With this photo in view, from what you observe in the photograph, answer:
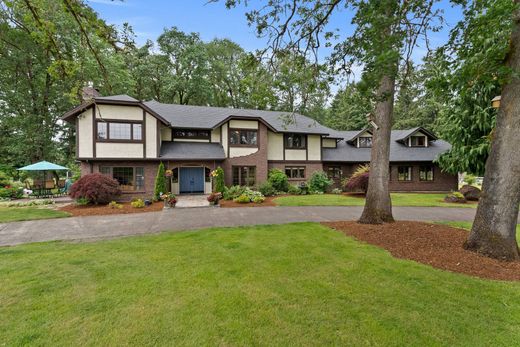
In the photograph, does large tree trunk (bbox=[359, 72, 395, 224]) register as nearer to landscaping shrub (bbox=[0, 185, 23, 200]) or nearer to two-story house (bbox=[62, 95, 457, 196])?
two-story house (bbox=[62, 95, 457, 196])

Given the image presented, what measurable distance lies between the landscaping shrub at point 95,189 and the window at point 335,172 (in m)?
17.2

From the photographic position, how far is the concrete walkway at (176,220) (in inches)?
306

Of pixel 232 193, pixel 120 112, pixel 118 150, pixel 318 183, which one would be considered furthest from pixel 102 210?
pixel 318 183

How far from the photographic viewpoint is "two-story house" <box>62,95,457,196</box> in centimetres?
1491

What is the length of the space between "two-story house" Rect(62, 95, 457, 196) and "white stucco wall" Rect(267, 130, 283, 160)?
0.08m

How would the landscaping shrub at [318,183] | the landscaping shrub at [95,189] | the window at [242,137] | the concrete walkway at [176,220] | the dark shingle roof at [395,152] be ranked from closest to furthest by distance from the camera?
the concrete walkway at [176,220], the landscaping shrub at [95,189], the window at [242,137], the landscaping shrub at [318,183], the dark shingle roof at [395,152]

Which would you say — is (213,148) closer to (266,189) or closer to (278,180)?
(266,189)

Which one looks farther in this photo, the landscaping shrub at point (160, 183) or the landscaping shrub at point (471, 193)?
the landscaping shrub at point (471, 193)

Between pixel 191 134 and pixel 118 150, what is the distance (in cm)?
521

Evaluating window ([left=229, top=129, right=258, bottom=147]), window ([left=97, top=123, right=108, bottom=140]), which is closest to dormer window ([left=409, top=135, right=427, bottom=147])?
window ([left=229, top=129, right=258, bottom=147])

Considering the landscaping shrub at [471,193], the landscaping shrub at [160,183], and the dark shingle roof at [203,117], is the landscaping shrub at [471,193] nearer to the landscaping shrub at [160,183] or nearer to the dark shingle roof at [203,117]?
the dark shingle roof at [203,117]

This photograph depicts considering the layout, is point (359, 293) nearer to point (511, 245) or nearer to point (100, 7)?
Result: point (511, 245)

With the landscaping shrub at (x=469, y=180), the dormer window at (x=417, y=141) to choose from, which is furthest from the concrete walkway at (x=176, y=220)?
the dormer window at (x=417, y=141)

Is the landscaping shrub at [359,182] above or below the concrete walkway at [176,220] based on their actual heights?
above
